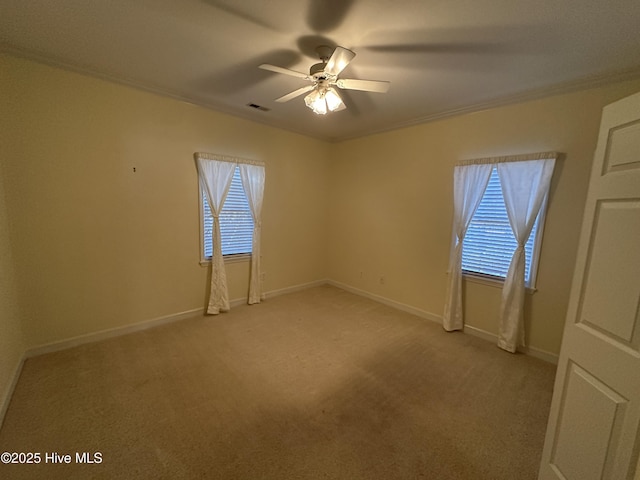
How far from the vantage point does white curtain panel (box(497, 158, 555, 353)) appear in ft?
8.45

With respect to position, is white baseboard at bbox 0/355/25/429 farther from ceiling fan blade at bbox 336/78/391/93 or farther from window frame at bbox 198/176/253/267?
ceiling fan blade at bbox 336/78/391/93

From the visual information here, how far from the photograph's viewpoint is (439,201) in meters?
3.38

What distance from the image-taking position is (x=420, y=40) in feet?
6.05

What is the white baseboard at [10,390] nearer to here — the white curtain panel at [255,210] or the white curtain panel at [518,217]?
the white curtain panel at [255,210]

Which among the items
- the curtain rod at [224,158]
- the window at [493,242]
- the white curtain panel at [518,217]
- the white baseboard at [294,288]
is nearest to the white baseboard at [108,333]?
the white baseboard at [294,288]

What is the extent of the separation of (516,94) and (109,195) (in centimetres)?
441

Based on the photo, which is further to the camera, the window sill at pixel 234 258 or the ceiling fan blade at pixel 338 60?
the window sill at pixel 234 258

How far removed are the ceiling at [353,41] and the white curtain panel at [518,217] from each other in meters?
0.75

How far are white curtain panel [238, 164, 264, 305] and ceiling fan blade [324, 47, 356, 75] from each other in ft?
6.96

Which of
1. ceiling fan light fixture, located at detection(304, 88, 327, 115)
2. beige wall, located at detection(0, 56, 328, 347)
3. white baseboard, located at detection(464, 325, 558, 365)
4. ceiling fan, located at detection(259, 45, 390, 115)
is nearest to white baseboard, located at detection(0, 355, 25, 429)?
beige wall, located at detection(0, 56, 328, 347)

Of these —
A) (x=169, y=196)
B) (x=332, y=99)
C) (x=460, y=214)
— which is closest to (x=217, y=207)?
(x=169, y=196)

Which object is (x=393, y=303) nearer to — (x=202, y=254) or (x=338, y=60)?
(x=202, y=254)

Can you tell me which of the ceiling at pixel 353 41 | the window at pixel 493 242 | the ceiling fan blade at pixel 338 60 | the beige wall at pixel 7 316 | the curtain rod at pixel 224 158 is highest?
the ceiling at pixel 353 41

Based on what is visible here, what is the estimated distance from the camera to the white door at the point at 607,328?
100 centimetres
